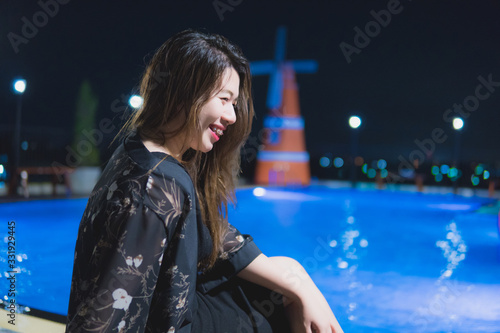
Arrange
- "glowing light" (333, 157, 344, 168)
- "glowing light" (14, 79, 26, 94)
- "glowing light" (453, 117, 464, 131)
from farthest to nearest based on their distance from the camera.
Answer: "glowing light" (333, 157, 344, 168) → "glowing light" (453, 117, 464, 131) → "glowing light" (14, 79, 26, 94)

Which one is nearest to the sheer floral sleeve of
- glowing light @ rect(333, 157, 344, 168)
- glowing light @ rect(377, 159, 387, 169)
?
glowing light @ rect(377, 159, 387, 169)

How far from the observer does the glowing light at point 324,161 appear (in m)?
19.3

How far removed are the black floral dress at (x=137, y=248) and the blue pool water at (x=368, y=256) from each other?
35.2 inches

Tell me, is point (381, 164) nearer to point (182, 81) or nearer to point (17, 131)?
point (17, 131)

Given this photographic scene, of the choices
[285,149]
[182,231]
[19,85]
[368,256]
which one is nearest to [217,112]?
[182,231]

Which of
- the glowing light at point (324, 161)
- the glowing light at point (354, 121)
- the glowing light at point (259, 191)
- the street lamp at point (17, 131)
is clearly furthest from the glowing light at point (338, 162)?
the street lamp at point (17, 131)

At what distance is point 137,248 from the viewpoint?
860 millimetres

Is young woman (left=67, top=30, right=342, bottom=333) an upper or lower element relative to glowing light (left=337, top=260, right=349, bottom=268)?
upper

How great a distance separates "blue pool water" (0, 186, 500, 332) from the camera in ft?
10.6

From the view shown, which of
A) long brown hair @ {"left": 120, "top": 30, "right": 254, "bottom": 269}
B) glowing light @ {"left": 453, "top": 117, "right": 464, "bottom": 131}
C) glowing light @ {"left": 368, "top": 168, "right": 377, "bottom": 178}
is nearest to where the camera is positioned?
long brown hair @ {"left": 120, "top": 30, "right": 254, "bottom": 269}

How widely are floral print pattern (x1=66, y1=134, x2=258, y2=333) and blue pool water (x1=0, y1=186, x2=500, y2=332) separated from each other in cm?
90

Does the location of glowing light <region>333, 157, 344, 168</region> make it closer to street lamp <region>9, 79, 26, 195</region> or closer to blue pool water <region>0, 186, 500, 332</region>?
blue pool water <region>0, 186, 500, 332</region>

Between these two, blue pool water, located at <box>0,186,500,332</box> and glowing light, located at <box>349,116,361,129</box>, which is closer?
blue pool water, located at <box>0,186,500,332</box>

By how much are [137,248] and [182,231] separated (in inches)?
4.5
